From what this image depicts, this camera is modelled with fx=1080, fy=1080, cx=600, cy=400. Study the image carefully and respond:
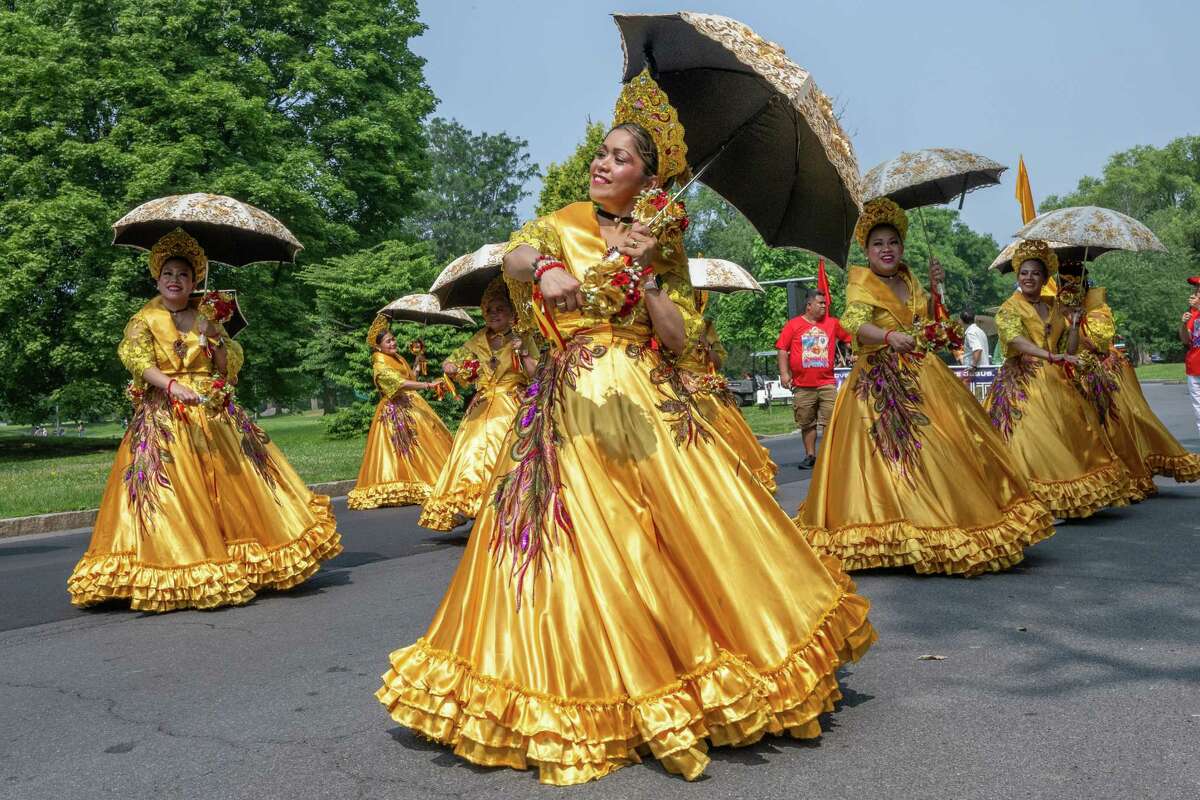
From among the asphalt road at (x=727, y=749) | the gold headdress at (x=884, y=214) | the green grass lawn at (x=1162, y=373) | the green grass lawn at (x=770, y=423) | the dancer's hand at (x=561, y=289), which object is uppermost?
the gold headdress at (x=884, y=214)

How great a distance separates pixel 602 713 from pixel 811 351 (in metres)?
11.9

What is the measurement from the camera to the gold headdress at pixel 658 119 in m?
3.81

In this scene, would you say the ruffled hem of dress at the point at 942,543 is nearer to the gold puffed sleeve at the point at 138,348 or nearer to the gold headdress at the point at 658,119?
the gold headdress at the point at 658,119

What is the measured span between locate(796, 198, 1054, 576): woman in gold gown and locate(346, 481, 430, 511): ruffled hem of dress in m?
6.36

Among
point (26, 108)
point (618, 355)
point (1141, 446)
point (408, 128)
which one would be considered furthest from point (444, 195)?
point (618, 355)

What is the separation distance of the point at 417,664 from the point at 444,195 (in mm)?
74624

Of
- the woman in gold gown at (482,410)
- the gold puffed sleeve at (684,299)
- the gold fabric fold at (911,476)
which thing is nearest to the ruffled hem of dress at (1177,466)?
the gold fabric fold at (911,476)

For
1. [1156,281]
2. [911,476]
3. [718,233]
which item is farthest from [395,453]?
[718,233]

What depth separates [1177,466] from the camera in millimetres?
9859

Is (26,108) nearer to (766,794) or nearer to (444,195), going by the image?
(766,794)

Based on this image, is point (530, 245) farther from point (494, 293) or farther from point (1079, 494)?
point (1079, 494)

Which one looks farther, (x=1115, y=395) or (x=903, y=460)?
(x=1115, y=395)

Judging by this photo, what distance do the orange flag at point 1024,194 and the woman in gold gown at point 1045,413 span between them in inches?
25.4

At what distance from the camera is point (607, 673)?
335cm
